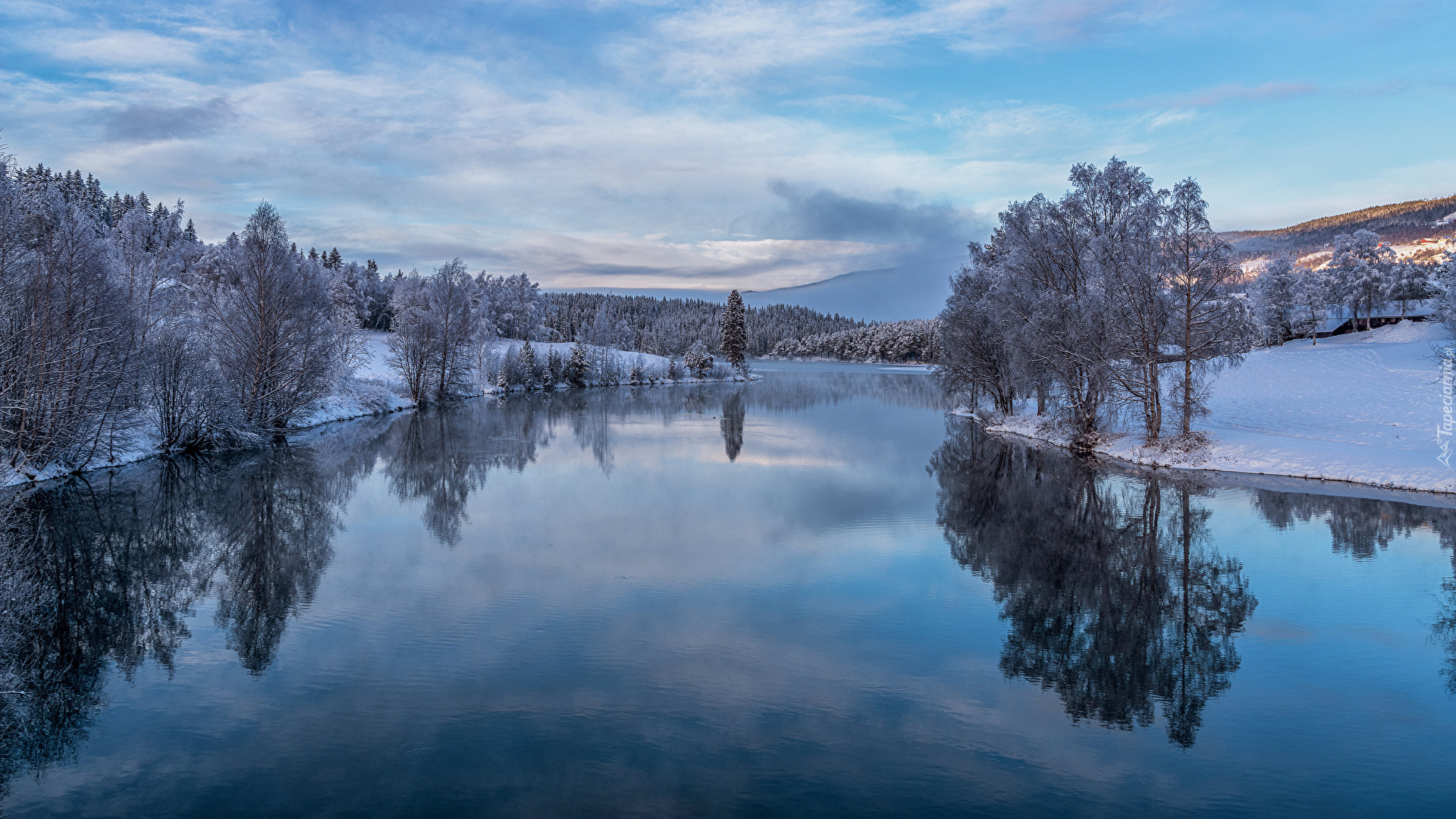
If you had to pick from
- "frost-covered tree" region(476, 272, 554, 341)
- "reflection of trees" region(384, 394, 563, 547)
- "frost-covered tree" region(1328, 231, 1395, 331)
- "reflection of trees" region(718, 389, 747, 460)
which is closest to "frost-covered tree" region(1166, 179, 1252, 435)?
"reflection of trees" region(718, 389, 747, 460)

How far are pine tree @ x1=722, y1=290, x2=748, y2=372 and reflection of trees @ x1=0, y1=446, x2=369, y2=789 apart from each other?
2847 inches

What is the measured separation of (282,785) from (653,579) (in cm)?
701

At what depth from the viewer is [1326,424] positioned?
31.3 metres

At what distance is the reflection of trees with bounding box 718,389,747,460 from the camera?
31375 millimetres

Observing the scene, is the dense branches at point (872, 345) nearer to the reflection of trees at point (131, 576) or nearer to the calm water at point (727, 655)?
the calm water at point (727, 655)

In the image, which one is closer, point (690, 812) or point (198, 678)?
point (690, 812)

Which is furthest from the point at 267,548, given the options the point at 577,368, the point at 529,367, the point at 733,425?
the point at 577,368

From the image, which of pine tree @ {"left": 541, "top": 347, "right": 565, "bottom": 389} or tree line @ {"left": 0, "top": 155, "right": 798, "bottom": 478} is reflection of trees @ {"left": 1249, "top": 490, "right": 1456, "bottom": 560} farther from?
pine tree @ {"left": 541, "top": 347, "right": 565, "bottom": 389}

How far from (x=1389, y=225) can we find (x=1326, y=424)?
123m

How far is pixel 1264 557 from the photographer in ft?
49.2

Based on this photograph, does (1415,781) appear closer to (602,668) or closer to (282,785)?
(602,668)

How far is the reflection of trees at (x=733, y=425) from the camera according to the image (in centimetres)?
3138

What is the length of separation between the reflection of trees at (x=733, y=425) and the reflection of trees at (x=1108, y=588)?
10.1 metres

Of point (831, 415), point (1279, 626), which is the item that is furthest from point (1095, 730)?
point (831, 415)
